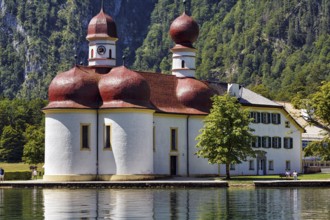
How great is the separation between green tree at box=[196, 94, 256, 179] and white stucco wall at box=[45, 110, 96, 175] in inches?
407

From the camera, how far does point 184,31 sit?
107188 mm

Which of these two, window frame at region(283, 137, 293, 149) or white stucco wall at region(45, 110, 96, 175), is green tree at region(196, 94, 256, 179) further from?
window frame at region(283, 137, 293, 149)

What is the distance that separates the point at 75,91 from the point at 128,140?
20.9ft

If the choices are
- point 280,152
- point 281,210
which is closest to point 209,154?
point 280,152

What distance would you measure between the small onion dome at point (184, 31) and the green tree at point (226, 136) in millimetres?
15631

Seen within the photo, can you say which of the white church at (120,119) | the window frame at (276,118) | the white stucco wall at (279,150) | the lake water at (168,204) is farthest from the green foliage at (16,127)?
the lake water at (168,204)

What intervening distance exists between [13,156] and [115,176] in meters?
79.6

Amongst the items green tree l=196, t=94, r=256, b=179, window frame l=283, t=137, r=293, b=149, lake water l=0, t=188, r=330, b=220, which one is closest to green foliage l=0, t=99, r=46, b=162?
window frame l=283, t=137, r=293, b=149

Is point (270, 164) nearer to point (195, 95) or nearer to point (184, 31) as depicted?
point (195, 95)

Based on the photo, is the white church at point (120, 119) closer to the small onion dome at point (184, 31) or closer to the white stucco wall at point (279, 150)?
the small onion dome at point (184, 31)

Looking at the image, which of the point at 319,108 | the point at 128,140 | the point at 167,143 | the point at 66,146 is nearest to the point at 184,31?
the point at 167,143

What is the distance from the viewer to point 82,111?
93.8m

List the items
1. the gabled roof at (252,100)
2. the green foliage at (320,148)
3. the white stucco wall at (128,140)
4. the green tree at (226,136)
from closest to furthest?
1. the green tree at (226,136)
2. the green foliage at (320,148)
3. the white stucco wall at (128,140)
4. the gabled roof at (252,100)

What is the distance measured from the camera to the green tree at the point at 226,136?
91688 millimetres
